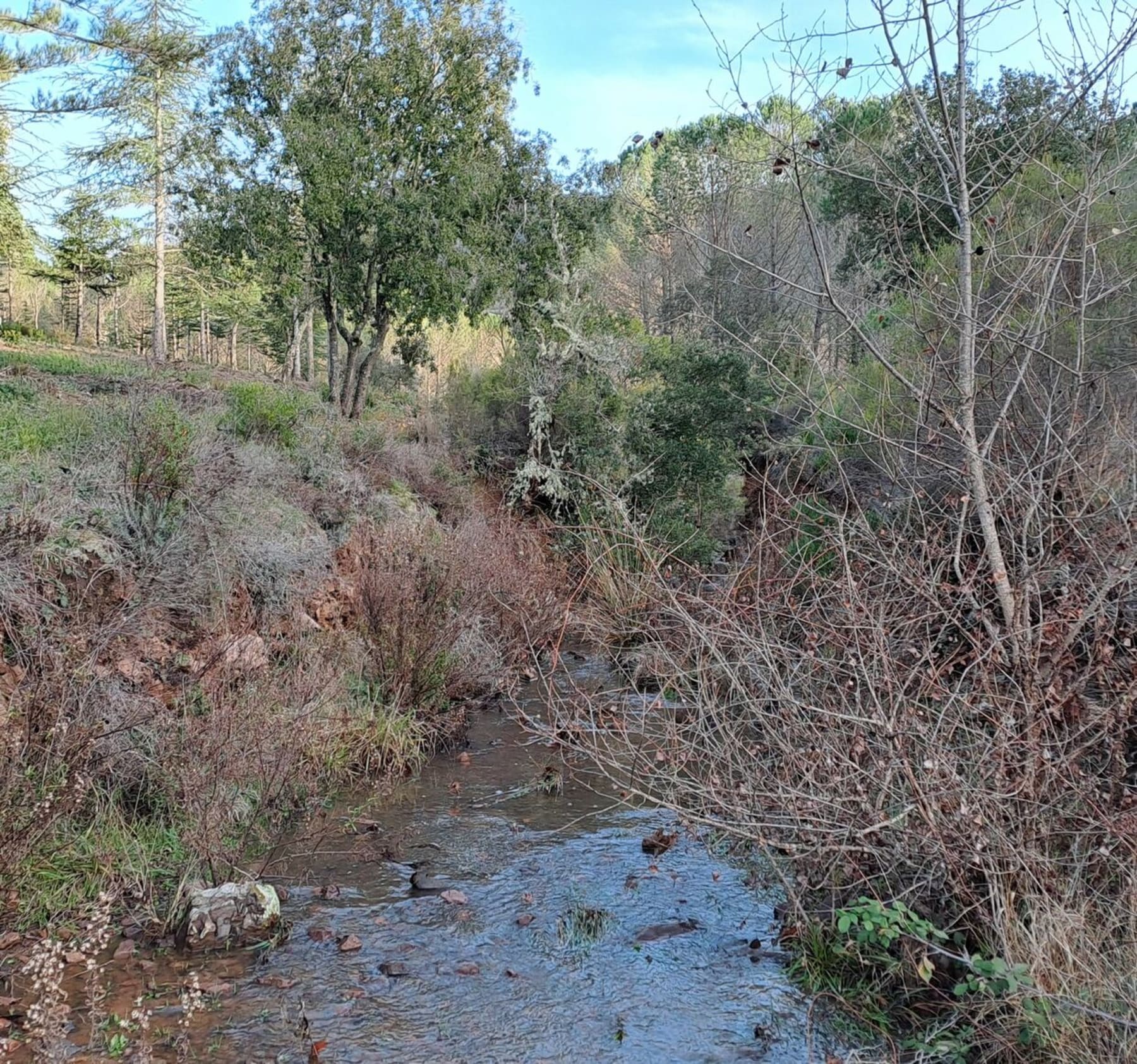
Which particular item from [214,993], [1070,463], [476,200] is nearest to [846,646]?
[1070,463]

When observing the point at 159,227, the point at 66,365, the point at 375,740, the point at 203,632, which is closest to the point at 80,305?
the point at 159,227

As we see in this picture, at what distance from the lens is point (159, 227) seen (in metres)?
24.7

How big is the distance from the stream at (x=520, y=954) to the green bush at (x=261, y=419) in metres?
6.01

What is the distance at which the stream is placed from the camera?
3762mm

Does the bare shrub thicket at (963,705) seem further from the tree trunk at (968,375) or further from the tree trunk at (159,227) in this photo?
the tree trunk at (159,227)

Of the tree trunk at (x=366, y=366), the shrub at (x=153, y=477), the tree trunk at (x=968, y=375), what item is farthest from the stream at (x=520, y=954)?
the tree trunk at (x=366, y=366)

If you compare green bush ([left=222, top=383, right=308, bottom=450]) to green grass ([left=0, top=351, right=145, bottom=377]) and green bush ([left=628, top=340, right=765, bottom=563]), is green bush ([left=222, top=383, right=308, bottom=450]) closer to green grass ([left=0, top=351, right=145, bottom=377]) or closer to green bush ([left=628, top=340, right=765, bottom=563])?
green grass ([left=0, top=351, right=145, bottom=377])

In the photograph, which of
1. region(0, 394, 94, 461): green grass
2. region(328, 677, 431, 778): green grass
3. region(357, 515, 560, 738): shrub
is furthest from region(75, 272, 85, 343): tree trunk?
region(328, 677, 431, 778): green grass

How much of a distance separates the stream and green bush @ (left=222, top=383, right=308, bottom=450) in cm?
601

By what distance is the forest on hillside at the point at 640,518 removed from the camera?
3.69 metres

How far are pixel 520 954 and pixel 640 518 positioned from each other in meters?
8.61

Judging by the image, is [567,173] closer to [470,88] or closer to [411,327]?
[470,88]

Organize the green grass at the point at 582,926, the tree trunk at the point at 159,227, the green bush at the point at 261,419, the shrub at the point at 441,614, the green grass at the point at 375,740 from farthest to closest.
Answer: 1. the tree trunk at the point at 159,227
2. the green bush at the point at 261,419
3. the shrub at the point at 441,614
4. the green grass at the point at 375,740
5. the green grass at the point at 582,926

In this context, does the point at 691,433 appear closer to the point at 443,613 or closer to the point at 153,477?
the point at 443,613
